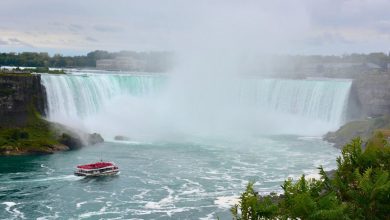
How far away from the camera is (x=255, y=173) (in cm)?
3494

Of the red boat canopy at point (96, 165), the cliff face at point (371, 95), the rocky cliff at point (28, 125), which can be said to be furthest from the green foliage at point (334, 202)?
the cliff face at point (371, 95)

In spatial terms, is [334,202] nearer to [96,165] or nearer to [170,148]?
A: [96,165]

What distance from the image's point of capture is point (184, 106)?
67.0 metres

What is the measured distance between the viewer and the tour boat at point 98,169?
34.0 m

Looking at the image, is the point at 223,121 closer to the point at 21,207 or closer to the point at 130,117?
the point at 130,117

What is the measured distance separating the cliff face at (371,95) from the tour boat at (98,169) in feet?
104

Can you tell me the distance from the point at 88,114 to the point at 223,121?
16.5 metres

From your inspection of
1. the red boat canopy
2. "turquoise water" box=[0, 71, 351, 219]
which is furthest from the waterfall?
the red boat canopy

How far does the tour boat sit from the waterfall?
50.3 ft

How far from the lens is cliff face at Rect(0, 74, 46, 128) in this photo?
150 feet

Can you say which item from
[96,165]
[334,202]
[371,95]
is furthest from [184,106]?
[334,202]

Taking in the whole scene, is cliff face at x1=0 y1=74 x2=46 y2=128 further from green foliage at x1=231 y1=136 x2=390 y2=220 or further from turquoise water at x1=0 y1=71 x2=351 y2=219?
green foliage at x1=231 y1=136 x2=390 y2=220

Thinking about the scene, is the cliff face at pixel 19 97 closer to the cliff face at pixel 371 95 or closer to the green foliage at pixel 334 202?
the cliff face at pixel 371 95

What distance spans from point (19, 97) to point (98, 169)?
52.1 ft
